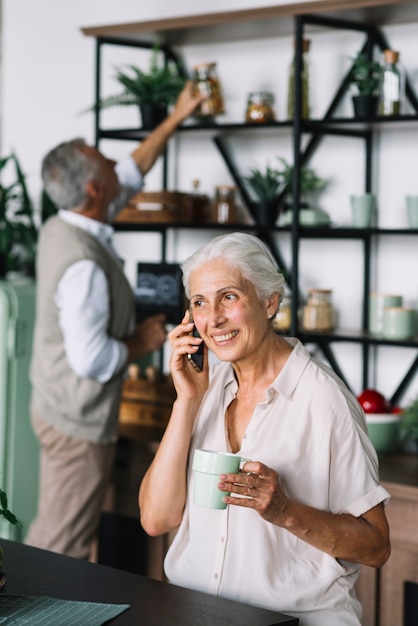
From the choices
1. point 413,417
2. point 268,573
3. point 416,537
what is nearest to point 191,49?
point 413,417

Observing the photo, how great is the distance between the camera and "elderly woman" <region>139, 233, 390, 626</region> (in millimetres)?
2232

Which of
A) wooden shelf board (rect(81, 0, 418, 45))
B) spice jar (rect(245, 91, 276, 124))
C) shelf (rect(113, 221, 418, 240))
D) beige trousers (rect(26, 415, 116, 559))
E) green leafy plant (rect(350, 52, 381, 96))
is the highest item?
wooden shelf board (rect(81, 0, 418, 45))

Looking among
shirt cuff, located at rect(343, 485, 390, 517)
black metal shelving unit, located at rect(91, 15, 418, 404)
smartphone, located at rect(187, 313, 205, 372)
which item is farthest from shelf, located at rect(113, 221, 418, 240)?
shirt cuff, located at rect(343, 485, 390, 517)

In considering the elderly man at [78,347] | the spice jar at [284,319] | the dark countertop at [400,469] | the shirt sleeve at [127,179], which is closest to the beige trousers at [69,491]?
the elderly man at [78,347]

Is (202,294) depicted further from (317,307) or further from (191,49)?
(191,49)

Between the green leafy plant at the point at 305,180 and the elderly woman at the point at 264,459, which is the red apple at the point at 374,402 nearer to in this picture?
the green leafy plant at the point at 305,180

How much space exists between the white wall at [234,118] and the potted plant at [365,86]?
0.15 m

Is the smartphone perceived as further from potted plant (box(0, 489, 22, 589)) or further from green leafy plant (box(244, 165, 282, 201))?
green leafy plant (box(244, 165, 282, 201))

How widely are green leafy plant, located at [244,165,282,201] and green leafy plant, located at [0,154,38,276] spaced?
1.09 metres

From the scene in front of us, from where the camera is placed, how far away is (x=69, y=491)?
12.0 feet

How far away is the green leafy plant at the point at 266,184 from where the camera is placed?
393cm

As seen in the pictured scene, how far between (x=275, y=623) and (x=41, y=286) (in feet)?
6.46

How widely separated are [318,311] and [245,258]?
149 cm

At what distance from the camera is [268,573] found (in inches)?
88.7
